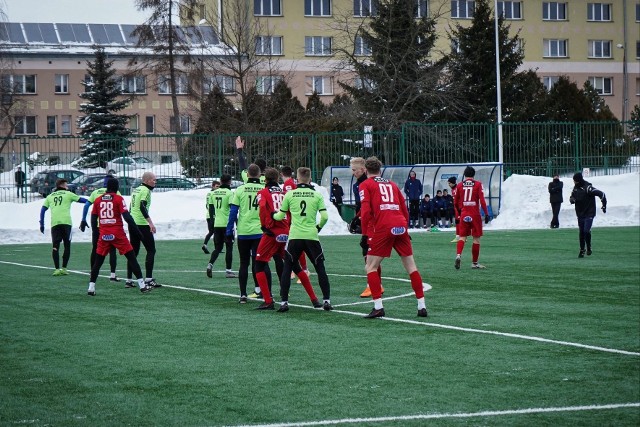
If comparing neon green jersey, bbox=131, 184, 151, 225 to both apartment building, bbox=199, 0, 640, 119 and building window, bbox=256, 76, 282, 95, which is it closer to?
building window, bbox=256, 76, 282, 95

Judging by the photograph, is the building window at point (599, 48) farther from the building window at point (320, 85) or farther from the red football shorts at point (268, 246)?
the red football shorts at point (268, 246)

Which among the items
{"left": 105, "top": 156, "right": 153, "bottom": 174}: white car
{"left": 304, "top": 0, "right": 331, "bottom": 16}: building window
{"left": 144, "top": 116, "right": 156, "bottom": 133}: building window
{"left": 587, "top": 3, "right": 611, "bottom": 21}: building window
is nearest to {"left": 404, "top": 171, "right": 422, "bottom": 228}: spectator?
{"left": 105, "top": 156, "right": 153, "bottom": 174}: white car

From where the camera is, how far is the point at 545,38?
258ft

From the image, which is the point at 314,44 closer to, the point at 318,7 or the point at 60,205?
the point at 318,7

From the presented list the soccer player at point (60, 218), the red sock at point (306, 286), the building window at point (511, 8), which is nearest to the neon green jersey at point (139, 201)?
the soccer player at point (60, 218)

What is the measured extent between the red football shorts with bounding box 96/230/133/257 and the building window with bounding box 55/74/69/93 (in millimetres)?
60741

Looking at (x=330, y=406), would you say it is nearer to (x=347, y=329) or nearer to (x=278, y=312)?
(x=347, y=329)

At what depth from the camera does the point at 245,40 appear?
2036 inches

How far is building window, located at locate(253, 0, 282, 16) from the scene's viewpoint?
73.4 meters

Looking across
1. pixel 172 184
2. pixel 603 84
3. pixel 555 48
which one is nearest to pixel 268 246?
pixel 172 184

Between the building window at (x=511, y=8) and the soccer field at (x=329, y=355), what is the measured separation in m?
61.1

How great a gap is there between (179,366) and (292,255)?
4.28 metres

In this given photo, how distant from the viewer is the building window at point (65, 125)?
251 feet

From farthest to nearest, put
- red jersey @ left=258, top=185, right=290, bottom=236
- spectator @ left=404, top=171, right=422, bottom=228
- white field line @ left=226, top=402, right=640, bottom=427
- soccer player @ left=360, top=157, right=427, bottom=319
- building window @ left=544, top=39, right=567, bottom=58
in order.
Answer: building window @ left=544, top=39, right=567, bottom=58 < spectator @ left=404, top=171, right=422, bottom=228 < red jersey @ left=258, top=185, right=290, bottom=236 < soccer player @ left=360, top=157, right=427, bottom=319 < white field line @ left=226, top=402, right=640, bottom=427
